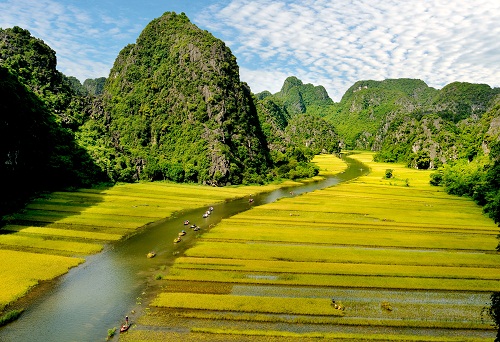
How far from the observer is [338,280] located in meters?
40.1

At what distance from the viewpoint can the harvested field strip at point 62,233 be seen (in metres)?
54.4

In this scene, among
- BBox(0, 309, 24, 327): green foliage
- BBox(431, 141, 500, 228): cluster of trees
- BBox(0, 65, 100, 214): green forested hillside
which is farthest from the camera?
BBox(0, 65, 100, 214): green forested hillside

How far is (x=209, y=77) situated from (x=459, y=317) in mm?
124665

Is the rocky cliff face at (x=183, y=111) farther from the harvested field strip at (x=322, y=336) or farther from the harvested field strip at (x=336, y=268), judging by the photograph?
the harvested field strip at (x=322, y=336)

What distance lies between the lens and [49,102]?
11844 centimetres

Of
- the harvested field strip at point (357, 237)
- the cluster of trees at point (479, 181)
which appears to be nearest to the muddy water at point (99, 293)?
the harvested field strip at point (357, 237)

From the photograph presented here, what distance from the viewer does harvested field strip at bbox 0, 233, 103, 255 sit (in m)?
48.8

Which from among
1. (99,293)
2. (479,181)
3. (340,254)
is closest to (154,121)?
(340,254)

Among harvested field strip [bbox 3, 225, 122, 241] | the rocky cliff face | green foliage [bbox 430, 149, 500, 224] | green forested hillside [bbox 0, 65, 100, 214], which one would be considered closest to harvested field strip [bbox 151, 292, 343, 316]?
harvested field strip [bbox 3, 225, 122, 241]

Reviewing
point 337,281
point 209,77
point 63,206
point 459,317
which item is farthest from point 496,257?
point 209,77

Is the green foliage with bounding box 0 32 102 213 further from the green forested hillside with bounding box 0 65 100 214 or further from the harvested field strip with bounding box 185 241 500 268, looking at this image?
the harvested field strip with bounding box 185 241 500 268

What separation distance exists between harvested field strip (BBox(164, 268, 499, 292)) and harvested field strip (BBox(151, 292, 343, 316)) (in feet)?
13.3

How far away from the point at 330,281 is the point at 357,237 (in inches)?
760

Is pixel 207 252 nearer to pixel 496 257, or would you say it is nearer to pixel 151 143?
pixel 496 257
